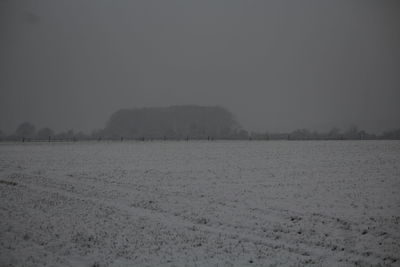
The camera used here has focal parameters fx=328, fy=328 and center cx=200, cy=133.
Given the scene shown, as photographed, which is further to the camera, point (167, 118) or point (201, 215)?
point (167, 118)

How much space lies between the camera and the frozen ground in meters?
11.2

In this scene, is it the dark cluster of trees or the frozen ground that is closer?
the frozen ground

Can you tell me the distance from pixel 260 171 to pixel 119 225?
15.6 m

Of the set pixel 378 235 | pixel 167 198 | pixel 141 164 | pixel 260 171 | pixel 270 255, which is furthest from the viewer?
pixel 141 164

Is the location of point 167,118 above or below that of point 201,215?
above

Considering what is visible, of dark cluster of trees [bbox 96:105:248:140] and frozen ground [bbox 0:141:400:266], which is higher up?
dark cluster of trees [bbox 96:105:248:140]

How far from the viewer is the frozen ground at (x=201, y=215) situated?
1116cm

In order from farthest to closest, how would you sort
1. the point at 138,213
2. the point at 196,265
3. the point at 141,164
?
1. the point at 141,164
2. the point at 138,213
3. the point at 196,265

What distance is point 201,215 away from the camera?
1563 cm

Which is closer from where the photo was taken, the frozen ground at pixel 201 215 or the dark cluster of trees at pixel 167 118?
the frozen ground at pixel 201 215

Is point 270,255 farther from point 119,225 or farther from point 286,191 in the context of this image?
point 286,191

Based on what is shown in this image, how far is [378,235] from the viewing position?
1272 centimetres

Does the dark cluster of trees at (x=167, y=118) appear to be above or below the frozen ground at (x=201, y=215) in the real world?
above

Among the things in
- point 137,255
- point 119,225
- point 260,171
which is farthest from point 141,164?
point 137,255
